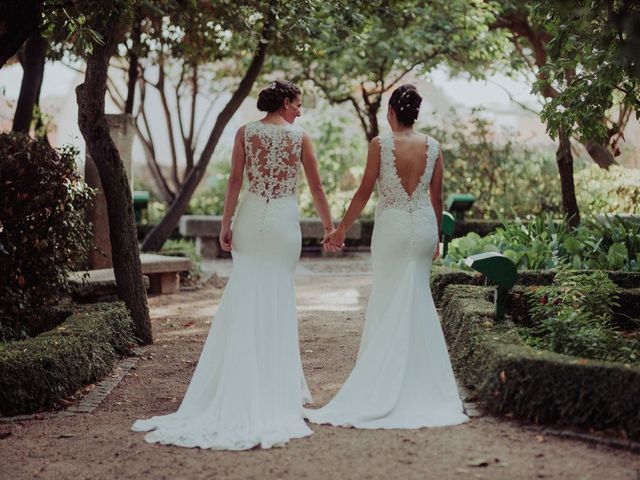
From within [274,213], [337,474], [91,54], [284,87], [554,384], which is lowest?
[337,474]

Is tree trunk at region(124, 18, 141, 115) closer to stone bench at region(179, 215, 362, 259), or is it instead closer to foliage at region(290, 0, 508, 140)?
foliage at region(290, 0, 508, 140)

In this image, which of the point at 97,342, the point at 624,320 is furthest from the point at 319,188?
the point at 624,320

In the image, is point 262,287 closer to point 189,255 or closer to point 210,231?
point 189,255

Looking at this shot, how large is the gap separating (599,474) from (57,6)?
515 cm

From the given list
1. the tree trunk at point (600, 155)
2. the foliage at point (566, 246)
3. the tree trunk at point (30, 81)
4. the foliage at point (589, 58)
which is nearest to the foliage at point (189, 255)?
the tree trunk at point (30, 81)

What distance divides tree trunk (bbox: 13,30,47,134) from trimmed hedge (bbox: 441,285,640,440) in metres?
7.35

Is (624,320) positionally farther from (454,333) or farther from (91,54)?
(91,54)

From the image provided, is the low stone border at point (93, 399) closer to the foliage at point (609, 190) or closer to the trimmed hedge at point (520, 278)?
the trimmed hedge at point (520, 278)

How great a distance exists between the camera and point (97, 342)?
23.7 ft

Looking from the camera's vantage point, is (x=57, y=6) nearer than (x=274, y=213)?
No

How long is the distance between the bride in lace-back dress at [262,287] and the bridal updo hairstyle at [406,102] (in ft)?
2.10

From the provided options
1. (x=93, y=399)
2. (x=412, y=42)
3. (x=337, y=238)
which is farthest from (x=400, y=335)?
(x=412, y=42)

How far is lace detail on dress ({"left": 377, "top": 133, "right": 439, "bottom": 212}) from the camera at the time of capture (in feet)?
20.2

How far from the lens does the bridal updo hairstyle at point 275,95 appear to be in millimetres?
6027
